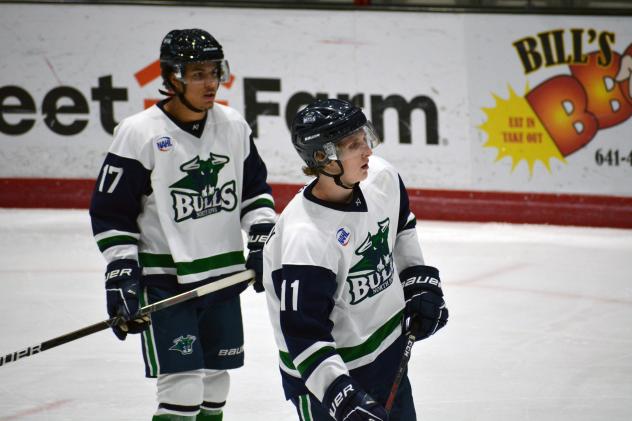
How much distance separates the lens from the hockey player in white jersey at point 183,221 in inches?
116

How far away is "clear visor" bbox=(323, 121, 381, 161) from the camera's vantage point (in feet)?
7.64

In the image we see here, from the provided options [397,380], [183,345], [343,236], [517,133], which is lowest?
[517,133]

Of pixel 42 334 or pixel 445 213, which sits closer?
pixel 42 334

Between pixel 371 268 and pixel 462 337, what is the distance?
2047 mm

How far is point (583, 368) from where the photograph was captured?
12.9 ft

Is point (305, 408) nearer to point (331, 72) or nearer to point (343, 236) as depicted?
point (343, 236)

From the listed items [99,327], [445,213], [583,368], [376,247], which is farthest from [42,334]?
[445,213]

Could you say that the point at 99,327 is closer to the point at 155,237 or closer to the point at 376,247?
the point at 155,237

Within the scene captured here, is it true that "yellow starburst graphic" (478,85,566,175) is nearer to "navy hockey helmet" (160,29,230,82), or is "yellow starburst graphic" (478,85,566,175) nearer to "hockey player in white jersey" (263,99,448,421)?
"navy hockey helmet" (160,29,230,82)

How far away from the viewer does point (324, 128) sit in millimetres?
2324

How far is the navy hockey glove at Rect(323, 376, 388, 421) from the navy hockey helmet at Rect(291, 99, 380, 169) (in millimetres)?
478

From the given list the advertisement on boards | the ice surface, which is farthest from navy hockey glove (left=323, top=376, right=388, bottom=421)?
the advertisement on boards

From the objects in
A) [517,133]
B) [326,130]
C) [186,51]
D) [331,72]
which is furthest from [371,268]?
[331,72]

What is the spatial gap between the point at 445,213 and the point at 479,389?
2.81 metres
